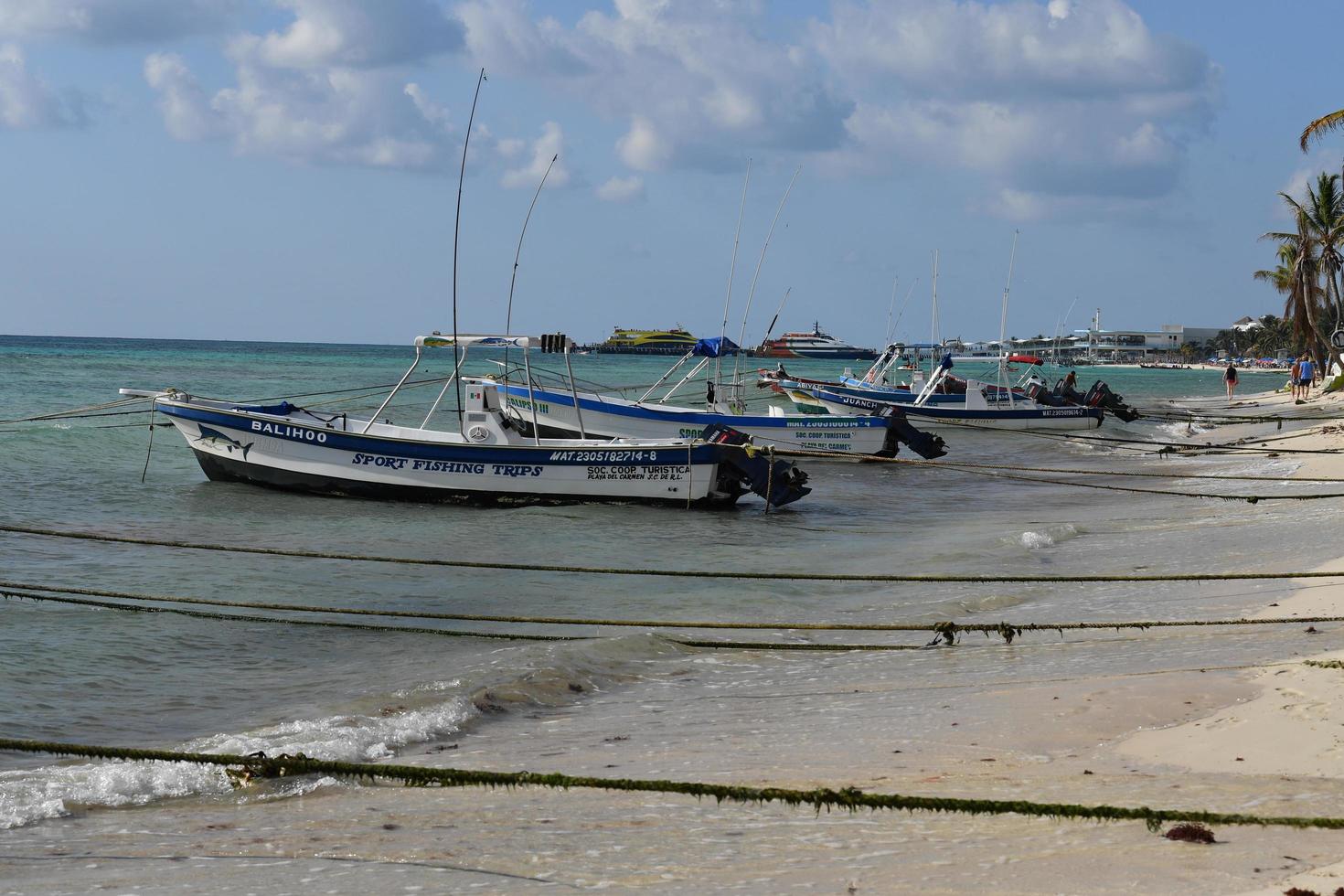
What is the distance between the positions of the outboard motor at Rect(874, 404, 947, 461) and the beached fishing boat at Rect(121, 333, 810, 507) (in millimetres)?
6817

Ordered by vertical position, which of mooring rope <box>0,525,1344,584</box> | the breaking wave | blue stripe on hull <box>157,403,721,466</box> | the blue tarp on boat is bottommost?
the breaking wave

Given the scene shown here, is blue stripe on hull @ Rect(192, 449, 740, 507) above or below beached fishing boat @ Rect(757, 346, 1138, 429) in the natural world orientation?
below

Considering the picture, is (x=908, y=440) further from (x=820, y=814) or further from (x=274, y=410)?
(x=820, y=814)

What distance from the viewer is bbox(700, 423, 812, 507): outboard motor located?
1853 cm

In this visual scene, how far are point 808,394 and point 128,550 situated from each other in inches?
979

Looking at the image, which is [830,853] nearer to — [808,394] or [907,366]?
[808,394]

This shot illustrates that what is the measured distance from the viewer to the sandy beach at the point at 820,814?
4.66 m

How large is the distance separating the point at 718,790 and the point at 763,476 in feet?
43.9

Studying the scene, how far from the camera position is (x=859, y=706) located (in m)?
7.54

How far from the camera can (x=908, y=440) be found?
25.3m

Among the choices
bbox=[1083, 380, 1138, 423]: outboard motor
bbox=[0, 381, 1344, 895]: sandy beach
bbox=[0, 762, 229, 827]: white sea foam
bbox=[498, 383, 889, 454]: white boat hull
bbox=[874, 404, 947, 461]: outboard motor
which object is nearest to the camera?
bbox=[0, 381, 1344, 895]: sandy beach

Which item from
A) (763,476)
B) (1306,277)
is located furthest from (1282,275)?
(763,476)

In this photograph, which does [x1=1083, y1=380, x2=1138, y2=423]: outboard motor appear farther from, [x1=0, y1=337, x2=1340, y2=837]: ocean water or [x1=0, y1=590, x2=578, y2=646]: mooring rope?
[x1=0, y1=590, x2=578, y2=646]: mooring rope

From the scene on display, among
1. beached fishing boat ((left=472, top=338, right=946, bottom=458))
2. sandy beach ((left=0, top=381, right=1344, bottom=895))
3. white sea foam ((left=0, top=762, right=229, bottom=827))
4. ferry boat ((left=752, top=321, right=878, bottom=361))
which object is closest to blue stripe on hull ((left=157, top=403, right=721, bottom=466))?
beached fishing boat ((left=472, top=338, right=946, bottom=458))
